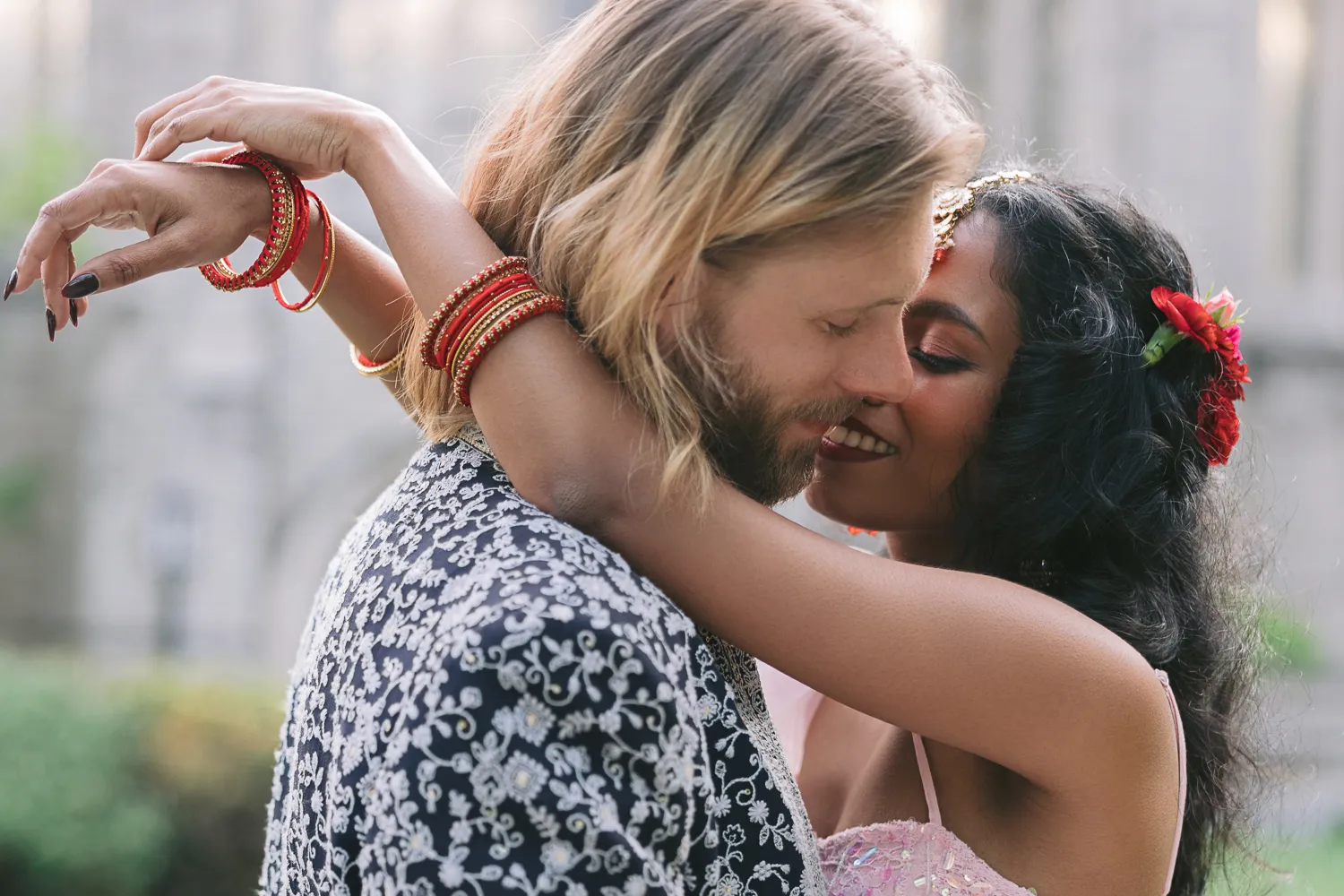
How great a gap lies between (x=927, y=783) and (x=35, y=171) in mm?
13621

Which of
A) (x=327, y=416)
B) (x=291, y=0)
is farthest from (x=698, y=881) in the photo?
(x=291, y=0)

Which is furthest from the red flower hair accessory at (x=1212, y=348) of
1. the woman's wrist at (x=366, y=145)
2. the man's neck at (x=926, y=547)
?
the woman's wrist at (x=366, y=145)

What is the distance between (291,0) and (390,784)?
495 inches

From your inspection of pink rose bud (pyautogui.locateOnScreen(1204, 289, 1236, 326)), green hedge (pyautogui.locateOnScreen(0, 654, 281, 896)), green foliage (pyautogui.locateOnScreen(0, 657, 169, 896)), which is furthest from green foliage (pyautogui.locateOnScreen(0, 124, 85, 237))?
pink rose bud (pyautogui.locateOnScreen(1204, 289, 1236, 326))

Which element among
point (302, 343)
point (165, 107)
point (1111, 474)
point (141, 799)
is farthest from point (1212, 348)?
point (302, 343)

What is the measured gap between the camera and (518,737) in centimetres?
140

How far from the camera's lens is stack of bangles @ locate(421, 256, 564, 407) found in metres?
1.68

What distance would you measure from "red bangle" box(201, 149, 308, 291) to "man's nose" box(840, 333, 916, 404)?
0.74 meters

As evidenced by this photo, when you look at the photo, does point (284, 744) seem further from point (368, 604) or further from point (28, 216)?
point (28, 216)

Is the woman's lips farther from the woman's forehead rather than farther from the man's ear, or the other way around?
the man's ear

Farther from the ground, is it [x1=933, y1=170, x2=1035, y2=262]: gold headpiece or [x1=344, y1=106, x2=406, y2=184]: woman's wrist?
[x1=344, y1=106, x2=406, y2=184]: woman's wrist

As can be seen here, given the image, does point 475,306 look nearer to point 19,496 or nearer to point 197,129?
point 197,129

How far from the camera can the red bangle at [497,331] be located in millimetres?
1676

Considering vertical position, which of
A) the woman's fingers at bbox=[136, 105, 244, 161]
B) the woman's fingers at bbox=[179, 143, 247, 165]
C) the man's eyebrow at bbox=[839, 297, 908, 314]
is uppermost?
the woman's fingers at bbox=[136, 105, 244, 161]
